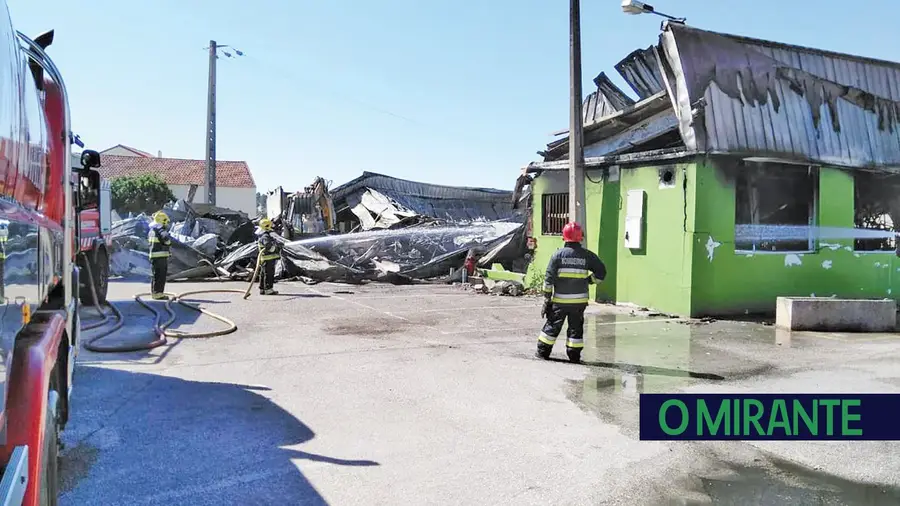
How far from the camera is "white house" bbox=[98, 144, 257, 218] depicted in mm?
55444

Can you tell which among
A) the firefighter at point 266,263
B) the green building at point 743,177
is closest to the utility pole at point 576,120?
the green building at point 743,177

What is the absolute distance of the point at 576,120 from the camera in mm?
12016

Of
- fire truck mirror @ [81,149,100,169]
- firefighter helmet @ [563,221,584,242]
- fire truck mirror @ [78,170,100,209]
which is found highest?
fire truck mirror @ [81,149,100,169]

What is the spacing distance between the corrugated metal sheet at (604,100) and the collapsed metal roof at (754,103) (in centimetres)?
48

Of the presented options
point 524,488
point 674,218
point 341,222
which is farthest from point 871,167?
point 341,222

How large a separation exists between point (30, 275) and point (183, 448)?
87.3 inches

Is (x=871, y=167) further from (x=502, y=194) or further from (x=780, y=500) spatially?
(x=502, y=194)

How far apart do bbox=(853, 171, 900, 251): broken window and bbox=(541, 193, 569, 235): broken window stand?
553 cm

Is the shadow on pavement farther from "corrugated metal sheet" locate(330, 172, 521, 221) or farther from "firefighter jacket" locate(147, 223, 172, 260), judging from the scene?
"corrugated metal sheet" locate(330, 172, 521, 221)

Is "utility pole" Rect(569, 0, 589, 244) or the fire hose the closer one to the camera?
the fire hose

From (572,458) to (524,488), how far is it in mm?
630

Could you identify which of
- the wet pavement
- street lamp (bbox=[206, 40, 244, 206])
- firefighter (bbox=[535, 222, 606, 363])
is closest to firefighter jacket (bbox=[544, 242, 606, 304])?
firefighter (bbox=[535, 222, 606, 363])

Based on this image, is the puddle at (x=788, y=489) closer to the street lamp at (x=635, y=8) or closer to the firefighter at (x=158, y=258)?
the street lamp at (x=635, y=8)

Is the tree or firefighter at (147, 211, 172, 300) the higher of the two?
the tree
